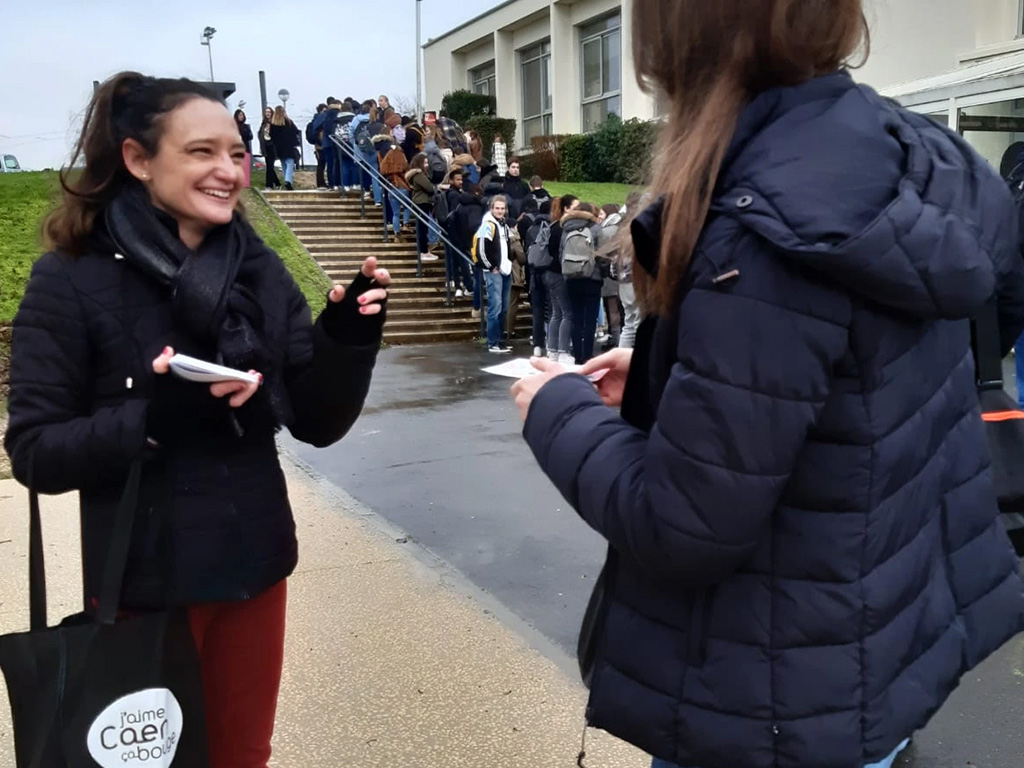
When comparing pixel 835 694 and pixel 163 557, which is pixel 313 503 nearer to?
pixel 163 557

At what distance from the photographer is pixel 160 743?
176 centimetres

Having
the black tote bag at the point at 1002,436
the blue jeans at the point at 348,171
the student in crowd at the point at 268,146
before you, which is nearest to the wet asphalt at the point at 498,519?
the black tote bag at the point at 1002,436

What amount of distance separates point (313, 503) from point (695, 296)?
462 cm

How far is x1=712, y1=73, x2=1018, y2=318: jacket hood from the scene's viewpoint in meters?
1.10

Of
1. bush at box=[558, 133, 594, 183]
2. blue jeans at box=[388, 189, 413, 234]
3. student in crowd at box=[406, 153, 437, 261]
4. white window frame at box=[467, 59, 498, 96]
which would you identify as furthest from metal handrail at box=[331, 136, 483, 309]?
white window frame at box=[467, 59, 498, 96]

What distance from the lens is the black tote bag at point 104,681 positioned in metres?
1.66

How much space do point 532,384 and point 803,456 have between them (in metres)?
0.44

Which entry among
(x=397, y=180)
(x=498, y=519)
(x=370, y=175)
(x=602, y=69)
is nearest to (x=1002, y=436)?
(x=498, y=519)

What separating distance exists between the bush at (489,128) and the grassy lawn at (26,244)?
13.4 m

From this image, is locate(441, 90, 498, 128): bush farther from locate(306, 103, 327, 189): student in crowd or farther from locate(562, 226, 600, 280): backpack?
locate(562, 226, 600, 280): backpack

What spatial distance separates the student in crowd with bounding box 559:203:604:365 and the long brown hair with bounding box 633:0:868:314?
799 cm

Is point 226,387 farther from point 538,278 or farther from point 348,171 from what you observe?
point 348,171

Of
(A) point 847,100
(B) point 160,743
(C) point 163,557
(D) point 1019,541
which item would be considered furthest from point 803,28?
(D) point 1019,541

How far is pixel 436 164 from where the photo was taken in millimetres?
16750
